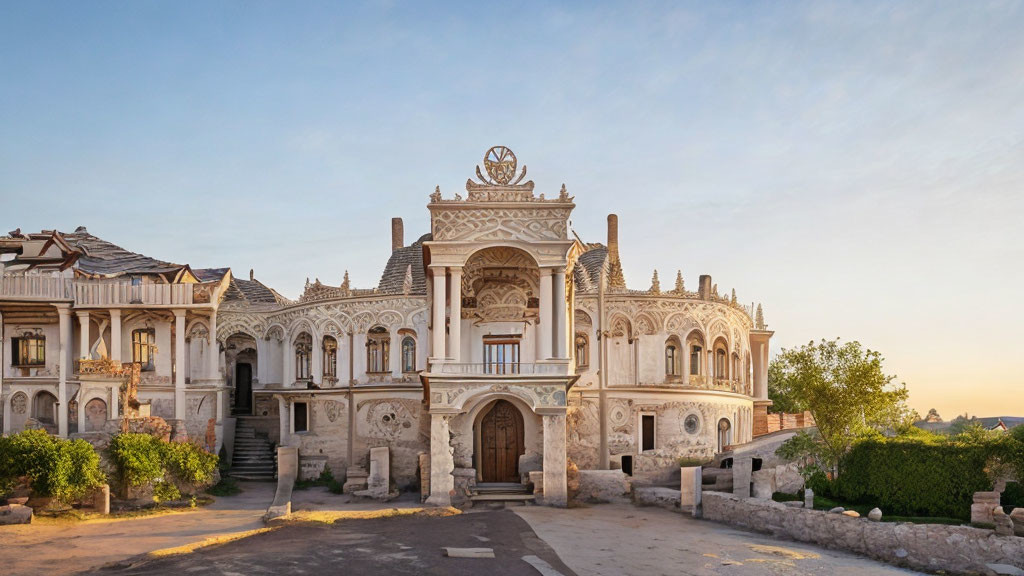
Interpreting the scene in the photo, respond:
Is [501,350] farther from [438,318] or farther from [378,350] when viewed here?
[438,318]

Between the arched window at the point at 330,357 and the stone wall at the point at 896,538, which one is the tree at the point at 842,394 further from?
the arched window at the point at 330,357

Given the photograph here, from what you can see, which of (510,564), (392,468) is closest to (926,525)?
(510,564)

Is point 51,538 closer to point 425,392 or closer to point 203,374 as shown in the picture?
point 425,392

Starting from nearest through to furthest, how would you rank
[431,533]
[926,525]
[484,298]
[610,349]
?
[926,525] → [431,533] → [484,298] → [610,349]

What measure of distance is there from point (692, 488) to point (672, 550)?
23.3ft

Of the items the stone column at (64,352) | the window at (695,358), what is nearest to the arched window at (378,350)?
the stone column at (64,352)

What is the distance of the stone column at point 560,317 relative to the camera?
106 feet

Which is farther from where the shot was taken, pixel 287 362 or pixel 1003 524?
pixel 287 362

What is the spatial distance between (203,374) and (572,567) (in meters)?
25.1

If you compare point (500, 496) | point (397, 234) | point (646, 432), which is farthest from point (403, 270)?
point (500, 496)

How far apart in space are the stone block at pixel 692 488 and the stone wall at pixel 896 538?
7.76 feet

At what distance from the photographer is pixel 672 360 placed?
4034cm

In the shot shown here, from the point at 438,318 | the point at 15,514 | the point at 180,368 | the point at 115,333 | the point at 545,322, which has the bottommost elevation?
the point at 15,514

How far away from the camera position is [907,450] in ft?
88.7
